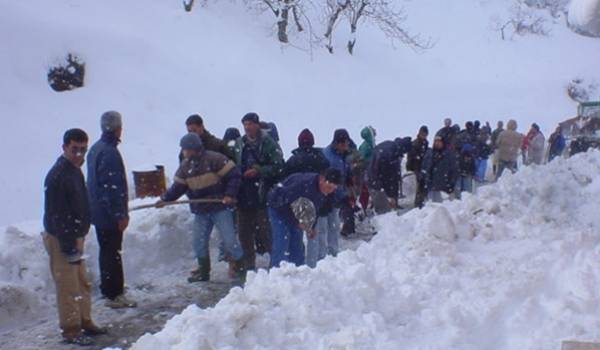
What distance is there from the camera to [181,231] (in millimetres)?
8266

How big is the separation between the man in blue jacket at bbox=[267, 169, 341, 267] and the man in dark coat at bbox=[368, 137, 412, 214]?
11.9 feet

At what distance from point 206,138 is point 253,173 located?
0.73 metres

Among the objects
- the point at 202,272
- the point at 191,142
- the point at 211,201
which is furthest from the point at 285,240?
the point at 191,142

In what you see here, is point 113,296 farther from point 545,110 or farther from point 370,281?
point 545,110

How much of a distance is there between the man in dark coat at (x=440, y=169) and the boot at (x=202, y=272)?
13.9 ft

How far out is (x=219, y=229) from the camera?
7.05 metres

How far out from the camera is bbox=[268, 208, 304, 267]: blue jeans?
6.44 metres

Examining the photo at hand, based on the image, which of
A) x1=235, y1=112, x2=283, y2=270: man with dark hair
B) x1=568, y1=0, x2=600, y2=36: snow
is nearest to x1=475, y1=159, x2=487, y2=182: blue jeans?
x1=568, y1=0, x2=600, y2=36: snow

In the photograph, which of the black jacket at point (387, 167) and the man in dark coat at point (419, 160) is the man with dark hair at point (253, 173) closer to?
the black jacket at point (387, 167)

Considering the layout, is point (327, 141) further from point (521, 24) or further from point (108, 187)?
point (521, 24)

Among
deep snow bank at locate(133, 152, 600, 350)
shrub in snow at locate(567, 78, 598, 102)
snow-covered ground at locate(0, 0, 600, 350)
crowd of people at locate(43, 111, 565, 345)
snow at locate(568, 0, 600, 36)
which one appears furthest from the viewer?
shrub in snow at locate(567, 78, 598, 102)

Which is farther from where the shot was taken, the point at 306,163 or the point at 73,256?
the point at 306,163

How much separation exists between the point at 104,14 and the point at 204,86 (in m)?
4.60

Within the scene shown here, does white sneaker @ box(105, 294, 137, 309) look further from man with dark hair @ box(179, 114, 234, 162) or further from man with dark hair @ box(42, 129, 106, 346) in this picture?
man with dark hair @ box(179, 114, 234, 162)
